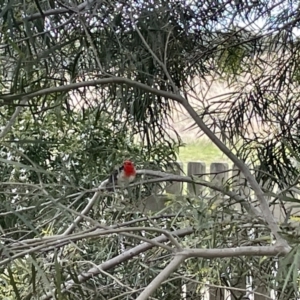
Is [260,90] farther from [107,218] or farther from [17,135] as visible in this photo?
[17,135]

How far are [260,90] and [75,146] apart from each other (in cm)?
50

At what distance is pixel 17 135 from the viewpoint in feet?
4.56

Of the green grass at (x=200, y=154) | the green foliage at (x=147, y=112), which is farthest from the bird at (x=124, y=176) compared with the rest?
the green grass at (x=200, y=154)

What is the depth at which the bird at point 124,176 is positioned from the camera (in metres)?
0.72

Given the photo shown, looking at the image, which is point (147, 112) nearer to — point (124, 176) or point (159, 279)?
point (124, 176)

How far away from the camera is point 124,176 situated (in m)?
0.72

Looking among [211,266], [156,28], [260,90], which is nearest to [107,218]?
[211,266]

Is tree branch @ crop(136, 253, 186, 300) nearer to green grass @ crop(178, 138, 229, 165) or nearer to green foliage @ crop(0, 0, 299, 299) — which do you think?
green foliage @ crop(0, 0, 299, 299)

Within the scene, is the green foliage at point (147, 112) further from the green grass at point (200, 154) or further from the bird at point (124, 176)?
the green grass at point (200, 154)

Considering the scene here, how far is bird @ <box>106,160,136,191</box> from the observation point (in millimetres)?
716

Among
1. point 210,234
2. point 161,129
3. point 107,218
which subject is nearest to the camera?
point 210,234

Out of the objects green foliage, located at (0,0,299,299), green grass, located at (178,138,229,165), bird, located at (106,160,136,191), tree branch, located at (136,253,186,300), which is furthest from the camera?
green grass, located at (178,138,229,165)

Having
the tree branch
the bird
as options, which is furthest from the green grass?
the tree branch

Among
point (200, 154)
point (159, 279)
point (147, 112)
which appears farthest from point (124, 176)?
point (200, 154)
